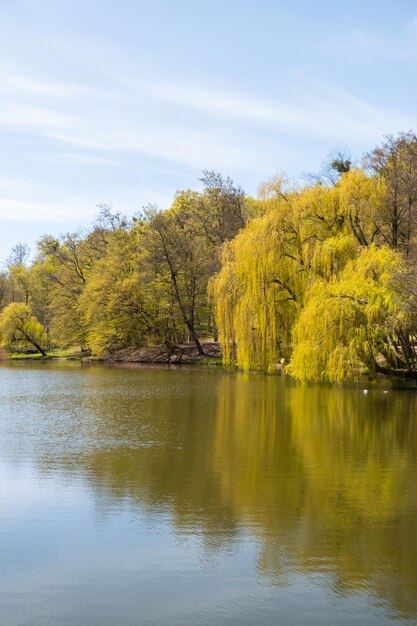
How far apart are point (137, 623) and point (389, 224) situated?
1035 inches

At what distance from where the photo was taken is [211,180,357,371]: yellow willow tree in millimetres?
28328

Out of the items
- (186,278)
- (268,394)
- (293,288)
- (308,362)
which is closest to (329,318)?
(308,362)

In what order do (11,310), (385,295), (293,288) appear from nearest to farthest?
(385,295), (293,288), (11,310)

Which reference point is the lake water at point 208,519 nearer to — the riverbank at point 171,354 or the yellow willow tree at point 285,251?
the yellow willow tree at point 285,251

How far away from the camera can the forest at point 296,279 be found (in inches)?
917

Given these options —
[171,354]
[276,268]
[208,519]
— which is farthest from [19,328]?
[208,519]

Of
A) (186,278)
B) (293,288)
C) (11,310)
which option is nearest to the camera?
(293,288)

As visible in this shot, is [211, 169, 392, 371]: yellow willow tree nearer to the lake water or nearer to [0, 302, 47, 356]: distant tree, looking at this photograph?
the lake water

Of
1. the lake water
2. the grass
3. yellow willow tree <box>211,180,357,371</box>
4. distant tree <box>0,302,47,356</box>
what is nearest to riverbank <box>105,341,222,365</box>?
the grass

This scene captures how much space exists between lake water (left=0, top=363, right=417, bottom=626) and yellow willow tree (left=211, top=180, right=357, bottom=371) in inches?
402

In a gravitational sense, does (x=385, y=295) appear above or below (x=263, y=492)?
above

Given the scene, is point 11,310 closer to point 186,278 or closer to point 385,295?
point 186,278

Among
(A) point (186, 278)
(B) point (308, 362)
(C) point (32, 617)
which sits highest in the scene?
(A) point (186, 278)

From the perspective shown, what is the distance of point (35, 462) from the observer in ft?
40.3
